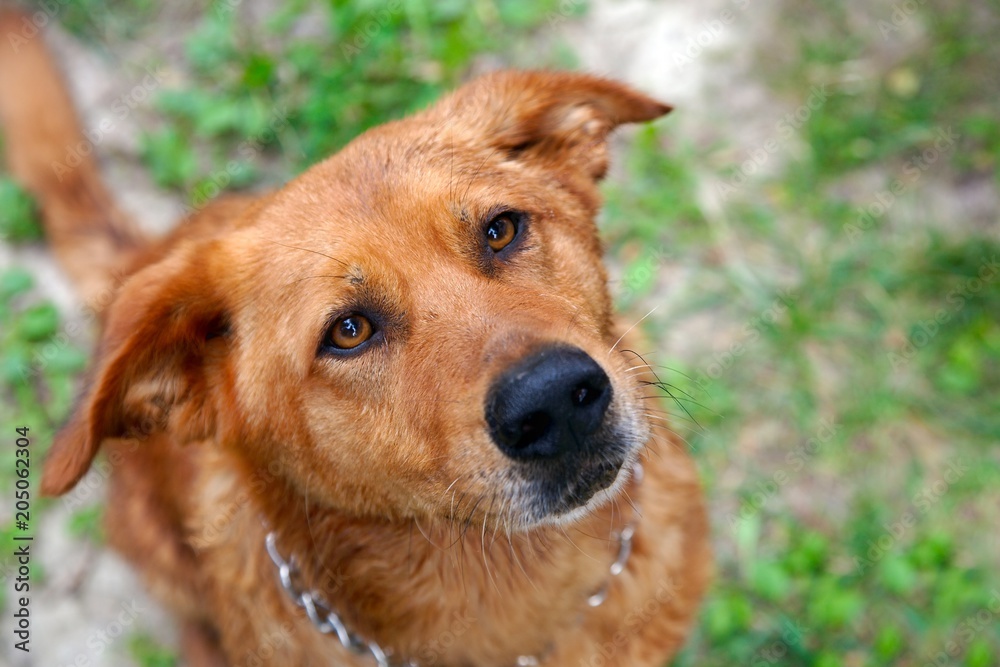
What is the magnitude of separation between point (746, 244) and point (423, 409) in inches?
112

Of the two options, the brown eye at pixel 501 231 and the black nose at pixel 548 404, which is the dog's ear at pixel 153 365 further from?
the black nose at pixel 548 404

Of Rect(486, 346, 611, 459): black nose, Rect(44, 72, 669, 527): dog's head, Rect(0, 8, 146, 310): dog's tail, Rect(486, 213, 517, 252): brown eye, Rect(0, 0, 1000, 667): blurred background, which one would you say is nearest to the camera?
Rect(486, 346, 611, 459): black nose

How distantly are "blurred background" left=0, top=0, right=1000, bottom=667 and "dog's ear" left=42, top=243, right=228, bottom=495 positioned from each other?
205 centimetres

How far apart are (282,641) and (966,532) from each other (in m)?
3.17

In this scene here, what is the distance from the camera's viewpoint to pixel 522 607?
280 cm

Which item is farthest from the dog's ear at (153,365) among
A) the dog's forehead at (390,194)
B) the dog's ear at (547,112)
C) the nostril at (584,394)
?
the nostril at (584,394)

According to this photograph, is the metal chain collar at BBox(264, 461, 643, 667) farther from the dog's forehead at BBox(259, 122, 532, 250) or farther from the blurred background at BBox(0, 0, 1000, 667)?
the blurred background at BBox(0, 0, 1000, 667)

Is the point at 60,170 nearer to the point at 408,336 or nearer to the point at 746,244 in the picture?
the point at 408,336

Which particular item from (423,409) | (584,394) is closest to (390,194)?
(423,409)

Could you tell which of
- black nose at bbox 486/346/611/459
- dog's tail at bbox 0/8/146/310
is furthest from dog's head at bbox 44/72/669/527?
dog's tail at bbox 0/8/146/310

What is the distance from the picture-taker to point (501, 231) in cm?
257

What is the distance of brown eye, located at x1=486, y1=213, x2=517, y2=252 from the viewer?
254 centimetres


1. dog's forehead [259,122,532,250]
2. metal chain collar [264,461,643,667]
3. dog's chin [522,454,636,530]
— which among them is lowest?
metal chain collar [264,461,643,667]

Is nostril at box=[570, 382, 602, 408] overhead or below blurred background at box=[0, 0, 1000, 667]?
overhead
